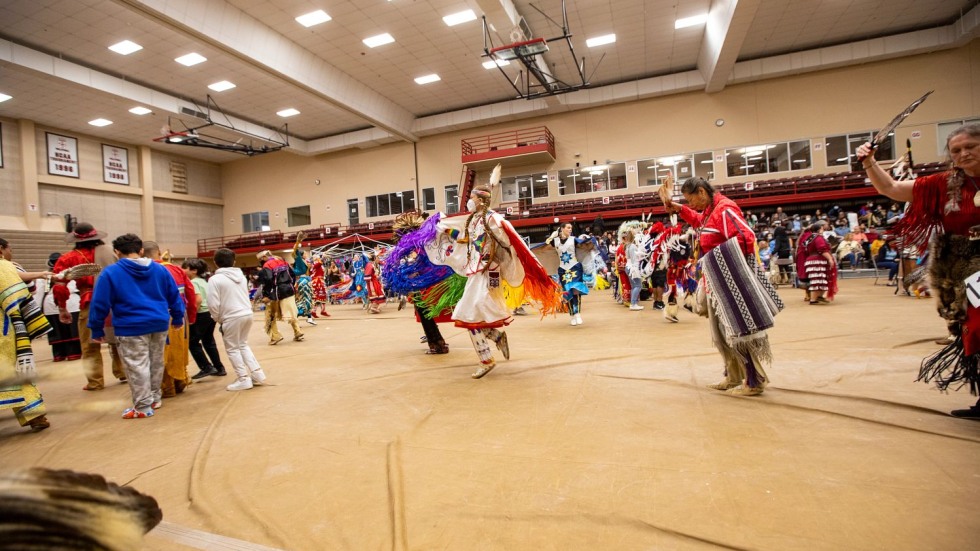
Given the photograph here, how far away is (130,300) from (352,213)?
21061mm

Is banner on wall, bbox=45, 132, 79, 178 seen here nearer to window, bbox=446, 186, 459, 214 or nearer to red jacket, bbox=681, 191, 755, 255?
window, bbox=446, 186, 459, 214

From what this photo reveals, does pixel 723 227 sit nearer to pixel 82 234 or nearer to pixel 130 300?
pixel 130 300

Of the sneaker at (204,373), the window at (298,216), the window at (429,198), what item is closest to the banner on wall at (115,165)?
the window at (298,216)

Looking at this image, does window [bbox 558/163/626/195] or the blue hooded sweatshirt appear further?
window [bbox 558/163/626/195]

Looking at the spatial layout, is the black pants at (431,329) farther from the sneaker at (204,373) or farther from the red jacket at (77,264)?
the red jacket at (77,264)

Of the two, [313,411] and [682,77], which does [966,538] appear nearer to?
[313,411]

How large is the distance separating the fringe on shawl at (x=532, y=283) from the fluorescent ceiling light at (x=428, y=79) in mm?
15037

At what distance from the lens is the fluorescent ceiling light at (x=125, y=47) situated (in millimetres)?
13852

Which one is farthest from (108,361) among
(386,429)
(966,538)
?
(966,538)

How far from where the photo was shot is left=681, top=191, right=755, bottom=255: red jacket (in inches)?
121

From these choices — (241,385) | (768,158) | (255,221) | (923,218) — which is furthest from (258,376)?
(255,221)

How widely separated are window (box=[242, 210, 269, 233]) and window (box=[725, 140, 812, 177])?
2382cm

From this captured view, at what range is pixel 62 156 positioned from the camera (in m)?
19.8

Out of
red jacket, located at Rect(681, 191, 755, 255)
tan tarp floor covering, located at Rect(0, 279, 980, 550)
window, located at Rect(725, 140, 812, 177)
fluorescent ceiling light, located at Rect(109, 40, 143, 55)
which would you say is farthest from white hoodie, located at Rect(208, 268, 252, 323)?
window, located at Rect(725, 140, 812, 177)
